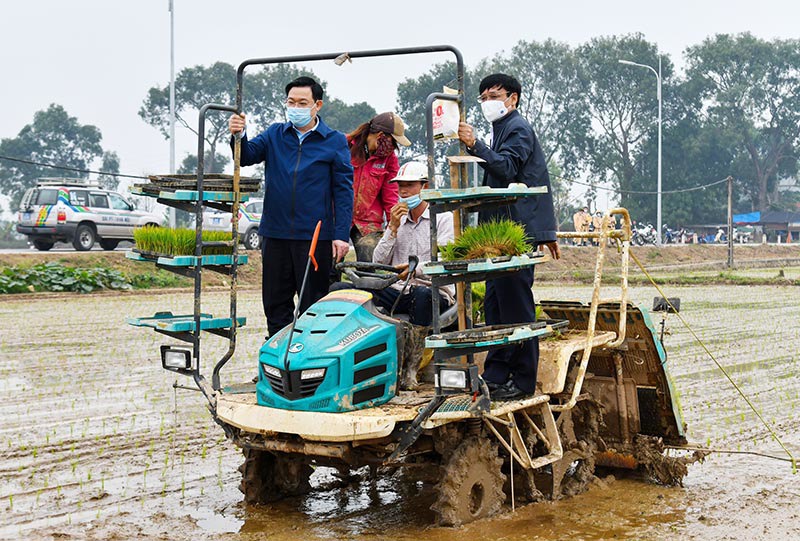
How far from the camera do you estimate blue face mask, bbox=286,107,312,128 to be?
662 cm

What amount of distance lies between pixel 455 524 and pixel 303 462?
108 centimetres

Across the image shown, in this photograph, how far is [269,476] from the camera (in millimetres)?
6340

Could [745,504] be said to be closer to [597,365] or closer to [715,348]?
[597,365]

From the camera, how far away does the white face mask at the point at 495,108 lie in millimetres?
6387

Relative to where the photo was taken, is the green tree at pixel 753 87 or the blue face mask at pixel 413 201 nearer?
the blue face mask at pixel 413 201

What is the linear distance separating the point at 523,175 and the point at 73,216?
2409cm

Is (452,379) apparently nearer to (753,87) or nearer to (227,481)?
(227,481)

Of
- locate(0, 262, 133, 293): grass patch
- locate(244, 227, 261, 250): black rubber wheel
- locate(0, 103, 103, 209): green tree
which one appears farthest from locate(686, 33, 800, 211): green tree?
locate(0, 262, 133, 293): grass patch

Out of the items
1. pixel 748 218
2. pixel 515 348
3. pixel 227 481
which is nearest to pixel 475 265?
pixel 515 348

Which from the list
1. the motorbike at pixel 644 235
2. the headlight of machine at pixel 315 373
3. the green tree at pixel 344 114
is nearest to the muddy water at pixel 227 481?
the headlight of machine at pixel 315 373

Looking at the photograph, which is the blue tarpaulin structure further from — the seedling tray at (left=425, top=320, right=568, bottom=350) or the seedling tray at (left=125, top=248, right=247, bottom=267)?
the seedling tray at (left=425, top=320, right=568, bottom=350)

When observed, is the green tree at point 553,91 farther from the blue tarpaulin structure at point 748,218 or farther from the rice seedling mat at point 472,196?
the rice seedling mat at point 472,196

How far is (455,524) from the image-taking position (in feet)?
18.2

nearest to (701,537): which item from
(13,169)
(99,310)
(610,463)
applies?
(610,463)
